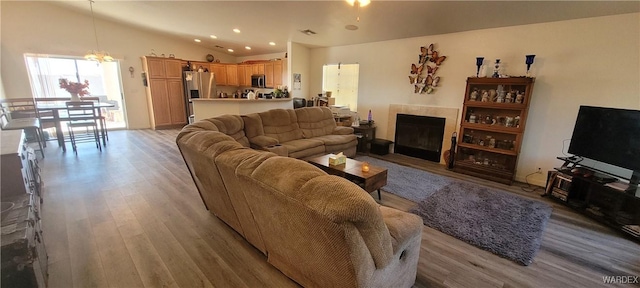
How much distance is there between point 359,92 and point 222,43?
14.3ft

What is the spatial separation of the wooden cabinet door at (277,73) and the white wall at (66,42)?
9.98 ft

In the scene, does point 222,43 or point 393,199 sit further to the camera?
point 222,43

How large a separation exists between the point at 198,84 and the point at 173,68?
80 cm

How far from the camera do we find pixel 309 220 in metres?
1.20

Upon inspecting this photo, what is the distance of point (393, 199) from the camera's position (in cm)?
319

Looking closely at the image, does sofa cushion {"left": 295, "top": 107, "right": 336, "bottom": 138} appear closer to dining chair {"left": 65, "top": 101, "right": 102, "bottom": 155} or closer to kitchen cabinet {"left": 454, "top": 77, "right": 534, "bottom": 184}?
kitchen cabinet {"left": 454, "top": 77, "right": 534, "bottom": 184}

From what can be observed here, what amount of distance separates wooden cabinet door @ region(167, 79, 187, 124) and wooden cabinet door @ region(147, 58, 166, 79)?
288 mm

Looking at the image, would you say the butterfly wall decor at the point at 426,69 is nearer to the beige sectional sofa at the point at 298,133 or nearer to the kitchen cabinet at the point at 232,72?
the beige sectional sofa at the point at 298,133

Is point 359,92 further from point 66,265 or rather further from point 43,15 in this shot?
point 43,15

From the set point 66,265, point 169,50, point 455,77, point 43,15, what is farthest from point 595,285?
point 43,15

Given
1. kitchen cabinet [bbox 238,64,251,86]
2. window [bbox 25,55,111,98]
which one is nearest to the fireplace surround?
kitchen cabinet [bbox 238,64,251,86]

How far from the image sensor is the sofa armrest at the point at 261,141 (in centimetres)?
394

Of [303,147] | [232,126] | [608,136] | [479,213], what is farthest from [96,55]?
[608,136]

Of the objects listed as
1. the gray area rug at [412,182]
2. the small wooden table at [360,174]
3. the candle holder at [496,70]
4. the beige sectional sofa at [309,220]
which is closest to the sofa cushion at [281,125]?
the small wooden table at [360,174]
